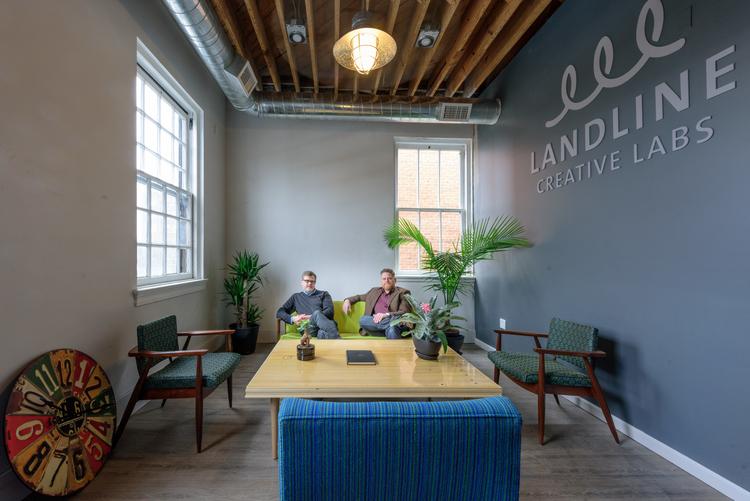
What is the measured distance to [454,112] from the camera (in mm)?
4281

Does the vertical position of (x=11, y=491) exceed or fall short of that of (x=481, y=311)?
it falls short

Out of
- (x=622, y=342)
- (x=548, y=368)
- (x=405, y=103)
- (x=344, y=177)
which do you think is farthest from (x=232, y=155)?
(x=622, y=342)

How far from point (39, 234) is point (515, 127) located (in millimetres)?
4376

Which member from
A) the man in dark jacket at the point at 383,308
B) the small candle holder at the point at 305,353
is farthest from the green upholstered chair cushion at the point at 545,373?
the small candle holder at the point at 305,353

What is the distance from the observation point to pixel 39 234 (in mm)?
1819

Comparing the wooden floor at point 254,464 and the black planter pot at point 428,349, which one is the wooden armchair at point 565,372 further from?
the black planter pot at point 428,349

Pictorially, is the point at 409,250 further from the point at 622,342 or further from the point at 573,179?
the point at 622,342

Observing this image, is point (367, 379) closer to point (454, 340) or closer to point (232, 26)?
point (454, 340)

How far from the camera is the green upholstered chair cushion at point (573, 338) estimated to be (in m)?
2.41

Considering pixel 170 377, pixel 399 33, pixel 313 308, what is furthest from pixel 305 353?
pixel 399 33

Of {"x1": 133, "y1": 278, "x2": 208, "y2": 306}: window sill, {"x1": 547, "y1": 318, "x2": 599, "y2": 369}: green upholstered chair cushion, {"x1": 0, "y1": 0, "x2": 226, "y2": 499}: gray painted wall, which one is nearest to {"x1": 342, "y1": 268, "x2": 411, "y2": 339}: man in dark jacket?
{"x1": 547, "y1": 318, "x2": 599, "y2": 369}: green upholstered chair cushion

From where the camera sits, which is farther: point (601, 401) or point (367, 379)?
point (601, 401)

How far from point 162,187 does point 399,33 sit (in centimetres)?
311

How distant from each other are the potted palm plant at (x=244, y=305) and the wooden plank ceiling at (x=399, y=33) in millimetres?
2431
